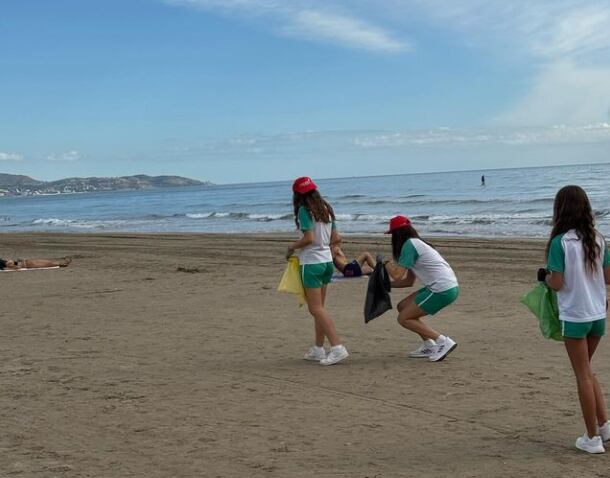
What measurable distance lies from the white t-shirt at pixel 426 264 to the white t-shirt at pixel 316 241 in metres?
0.65

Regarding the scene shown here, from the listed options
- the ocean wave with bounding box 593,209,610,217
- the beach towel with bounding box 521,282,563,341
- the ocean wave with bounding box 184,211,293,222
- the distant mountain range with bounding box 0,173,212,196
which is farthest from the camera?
the distant mountain range with bounding box 0,173,212,196

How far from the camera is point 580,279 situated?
411 cm

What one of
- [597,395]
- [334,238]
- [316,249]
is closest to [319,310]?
[316,249]

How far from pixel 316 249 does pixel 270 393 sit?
137 centimetres

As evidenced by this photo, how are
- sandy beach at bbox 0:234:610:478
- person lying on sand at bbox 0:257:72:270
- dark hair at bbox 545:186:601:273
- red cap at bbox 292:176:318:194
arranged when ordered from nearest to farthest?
dark hair at bbox 545:186:601:273 → sandy beach at bbox 0:234:610:478 → red cap at bbox 292:176:318:194 → person lying on sand at bbox 0:257:72:270

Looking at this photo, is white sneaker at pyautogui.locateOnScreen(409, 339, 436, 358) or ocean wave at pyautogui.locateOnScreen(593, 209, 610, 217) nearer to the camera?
white sneaker at pyautogui.locateOnScreen(409, 339, 436, 358)

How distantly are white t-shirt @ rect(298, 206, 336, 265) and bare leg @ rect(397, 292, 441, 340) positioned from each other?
80 cm

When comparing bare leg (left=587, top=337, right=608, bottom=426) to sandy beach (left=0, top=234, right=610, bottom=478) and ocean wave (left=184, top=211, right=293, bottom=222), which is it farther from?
ocean wave (left=184, top=211, right=293, bottom=222)

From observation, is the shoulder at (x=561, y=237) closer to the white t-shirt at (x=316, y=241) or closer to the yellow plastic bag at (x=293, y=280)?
the white t-shirt at (x=316, y=241)

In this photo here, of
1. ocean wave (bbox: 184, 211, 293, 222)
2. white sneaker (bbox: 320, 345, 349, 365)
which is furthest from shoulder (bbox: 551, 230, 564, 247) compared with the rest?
ocean wave (bbox: 184, 211, 293, 222)

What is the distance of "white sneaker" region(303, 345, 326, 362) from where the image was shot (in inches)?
265

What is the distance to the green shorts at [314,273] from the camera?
6457 mm

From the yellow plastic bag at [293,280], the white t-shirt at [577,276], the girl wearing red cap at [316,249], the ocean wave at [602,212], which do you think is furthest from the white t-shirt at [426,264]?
the ocean wave at [602,212]

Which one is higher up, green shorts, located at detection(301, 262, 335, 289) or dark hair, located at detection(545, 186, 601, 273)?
dark hair, located at detection(545, 186, 601, 273)
